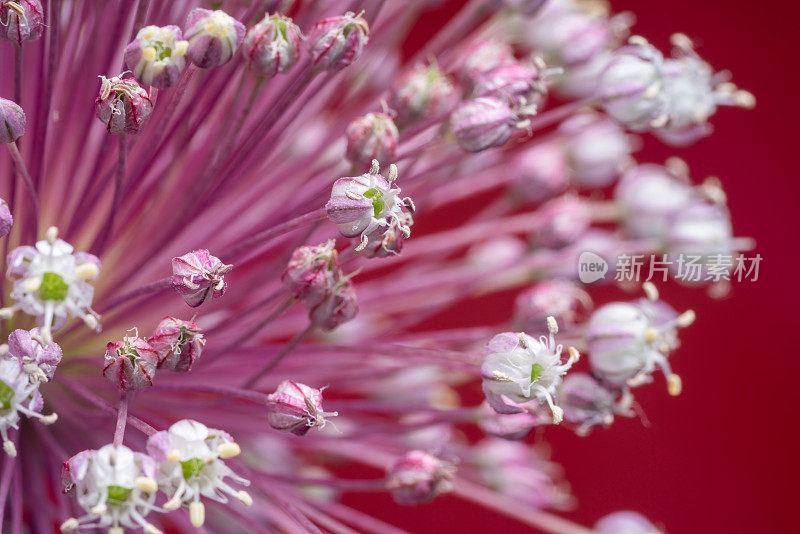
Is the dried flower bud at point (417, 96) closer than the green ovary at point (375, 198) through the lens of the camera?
No

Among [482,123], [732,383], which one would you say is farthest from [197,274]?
[732,383]

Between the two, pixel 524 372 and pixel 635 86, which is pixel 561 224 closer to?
pixel 635 86

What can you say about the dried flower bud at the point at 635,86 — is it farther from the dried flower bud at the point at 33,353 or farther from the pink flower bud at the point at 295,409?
the dried flower bud at the point at 33,353

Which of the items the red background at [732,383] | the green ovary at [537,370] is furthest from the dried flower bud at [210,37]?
the red background at [732,383]

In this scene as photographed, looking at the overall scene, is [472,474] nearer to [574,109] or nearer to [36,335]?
[574,109]

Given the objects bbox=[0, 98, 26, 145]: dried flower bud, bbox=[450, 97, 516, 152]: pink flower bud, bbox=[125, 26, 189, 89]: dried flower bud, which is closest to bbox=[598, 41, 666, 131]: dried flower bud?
bbox=[450, 97, 516, 152]: pink flower bud

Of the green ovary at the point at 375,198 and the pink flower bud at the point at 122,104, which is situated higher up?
the pink flower bud at the point at 122,104
